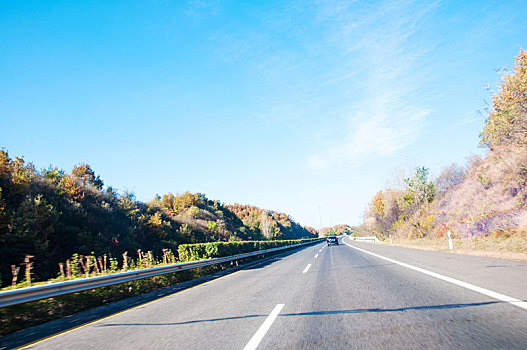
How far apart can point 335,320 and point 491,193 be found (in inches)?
832

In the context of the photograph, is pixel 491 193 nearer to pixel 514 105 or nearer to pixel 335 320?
pixel 514 105

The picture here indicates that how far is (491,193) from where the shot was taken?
763 inches

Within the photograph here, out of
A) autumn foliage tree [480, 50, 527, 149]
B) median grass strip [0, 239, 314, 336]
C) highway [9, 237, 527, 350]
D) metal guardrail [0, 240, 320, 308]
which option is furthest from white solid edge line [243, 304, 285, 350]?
autumn foliage tree [480, 50, 527, 149]

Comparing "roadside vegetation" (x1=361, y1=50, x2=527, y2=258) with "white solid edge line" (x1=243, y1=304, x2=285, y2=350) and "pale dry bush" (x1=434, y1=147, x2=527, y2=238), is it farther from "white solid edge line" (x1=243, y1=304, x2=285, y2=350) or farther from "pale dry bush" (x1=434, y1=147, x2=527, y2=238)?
"white solid edge line" (x1=243, y1=304, x2=285, y2=350)

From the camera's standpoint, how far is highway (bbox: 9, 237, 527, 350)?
318 cm

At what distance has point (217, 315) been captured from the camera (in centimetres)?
495

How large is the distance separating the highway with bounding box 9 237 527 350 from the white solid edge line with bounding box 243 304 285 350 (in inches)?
0.5

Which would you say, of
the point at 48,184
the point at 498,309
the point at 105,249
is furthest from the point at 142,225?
the point at 498,309

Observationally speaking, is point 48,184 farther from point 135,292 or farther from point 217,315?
point 217,315

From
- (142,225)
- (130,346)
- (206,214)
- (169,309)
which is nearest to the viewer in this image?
(130,346)

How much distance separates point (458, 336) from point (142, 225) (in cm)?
2351

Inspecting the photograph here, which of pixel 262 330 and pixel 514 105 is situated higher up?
pixel 514 105

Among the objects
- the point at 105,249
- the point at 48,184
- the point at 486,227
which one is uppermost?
the point at 48,184

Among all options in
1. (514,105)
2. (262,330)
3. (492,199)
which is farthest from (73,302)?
(492,199)
